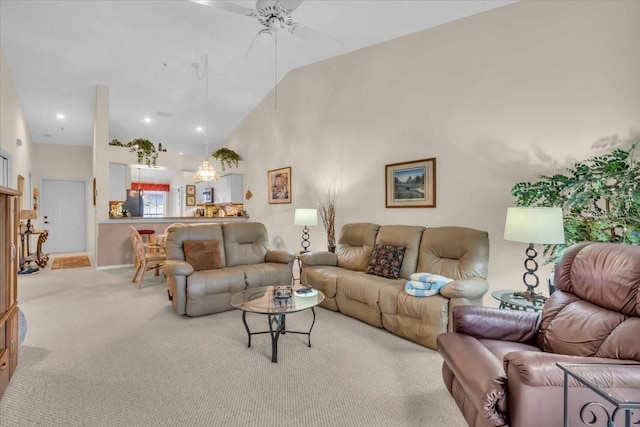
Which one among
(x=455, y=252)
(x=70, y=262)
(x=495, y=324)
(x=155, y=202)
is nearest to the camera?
(x=495, y=324)

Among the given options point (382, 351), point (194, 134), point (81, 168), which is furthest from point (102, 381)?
point (81, 168)

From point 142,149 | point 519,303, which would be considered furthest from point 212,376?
point 142,149

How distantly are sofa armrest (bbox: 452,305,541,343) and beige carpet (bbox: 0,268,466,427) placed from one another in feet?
1.62

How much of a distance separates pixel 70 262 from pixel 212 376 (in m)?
6.64

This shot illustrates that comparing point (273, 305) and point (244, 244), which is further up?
point (244, 244)

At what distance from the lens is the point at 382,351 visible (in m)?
2.63

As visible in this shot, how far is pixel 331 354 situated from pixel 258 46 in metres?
4.67

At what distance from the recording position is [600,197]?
240 centimetres

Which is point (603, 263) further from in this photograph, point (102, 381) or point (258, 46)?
point (258, 46)

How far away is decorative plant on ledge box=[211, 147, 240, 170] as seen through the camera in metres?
7.27

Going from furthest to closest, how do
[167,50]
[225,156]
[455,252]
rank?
[225,156]
[167,50]
[455,252]

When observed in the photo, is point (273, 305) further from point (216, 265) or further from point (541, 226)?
point (541, 226)

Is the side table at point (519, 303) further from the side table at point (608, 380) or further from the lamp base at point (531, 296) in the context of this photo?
the side table at point (608, 380)

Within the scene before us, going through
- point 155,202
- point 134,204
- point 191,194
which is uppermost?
point 191,194
